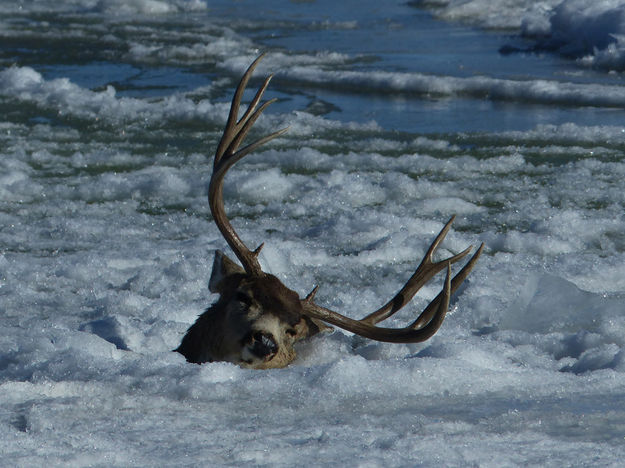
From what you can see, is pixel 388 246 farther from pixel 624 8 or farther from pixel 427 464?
pixel 624 8

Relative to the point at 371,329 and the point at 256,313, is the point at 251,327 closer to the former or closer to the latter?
the point at 256,313

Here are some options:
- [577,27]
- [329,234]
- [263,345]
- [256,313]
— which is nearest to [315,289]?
[256,313]

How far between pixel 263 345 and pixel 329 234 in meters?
3.41

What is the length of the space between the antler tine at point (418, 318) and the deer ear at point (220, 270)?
0.42m

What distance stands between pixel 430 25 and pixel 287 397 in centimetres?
1795

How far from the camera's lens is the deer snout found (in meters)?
4.68

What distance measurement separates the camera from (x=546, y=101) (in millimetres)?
13312

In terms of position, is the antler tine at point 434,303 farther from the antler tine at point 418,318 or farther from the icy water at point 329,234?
the icy water at point 329,234

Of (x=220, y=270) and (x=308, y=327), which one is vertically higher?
(x=220, y=270)

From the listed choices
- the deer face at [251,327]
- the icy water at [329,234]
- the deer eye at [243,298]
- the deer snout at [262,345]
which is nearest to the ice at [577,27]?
the icy water at [329,234]

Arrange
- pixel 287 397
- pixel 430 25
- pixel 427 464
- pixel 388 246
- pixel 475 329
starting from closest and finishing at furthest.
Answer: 1. pixel 427 464
2. pixel 287 397
3. pixel 475 329
4. pixel 388 246
5. pixel 430 25

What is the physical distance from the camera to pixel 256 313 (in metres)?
4.85

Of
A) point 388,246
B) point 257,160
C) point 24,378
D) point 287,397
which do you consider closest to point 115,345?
point 24,378

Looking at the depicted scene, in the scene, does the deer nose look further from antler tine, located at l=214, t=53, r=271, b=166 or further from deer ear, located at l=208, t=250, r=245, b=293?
antler tine, located at l=214, t=53, r=271, b=166
